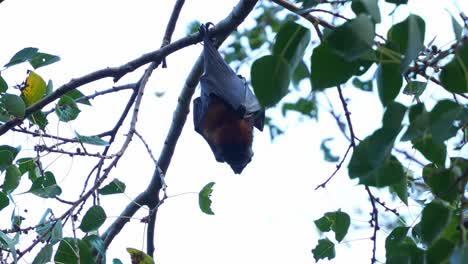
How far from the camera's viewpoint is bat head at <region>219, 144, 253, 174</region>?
5883 mm

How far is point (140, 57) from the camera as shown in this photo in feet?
12.3

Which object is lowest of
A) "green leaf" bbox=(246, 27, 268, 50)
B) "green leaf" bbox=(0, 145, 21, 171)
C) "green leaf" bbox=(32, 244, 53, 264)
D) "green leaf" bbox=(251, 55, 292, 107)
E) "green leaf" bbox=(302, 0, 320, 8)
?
"green leaf" bbox=(251, 55, 292, 107)

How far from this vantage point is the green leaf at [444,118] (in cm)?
157

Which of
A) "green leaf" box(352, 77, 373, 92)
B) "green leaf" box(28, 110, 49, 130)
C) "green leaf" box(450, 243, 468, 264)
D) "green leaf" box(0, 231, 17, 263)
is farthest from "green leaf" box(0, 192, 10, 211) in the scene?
"green leaf" box(352, 77, 373, 92)

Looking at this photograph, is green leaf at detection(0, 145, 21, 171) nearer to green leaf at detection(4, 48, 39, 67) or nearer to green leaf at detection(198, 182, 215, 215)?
green leaf at detection(4, 48, 39, 67)

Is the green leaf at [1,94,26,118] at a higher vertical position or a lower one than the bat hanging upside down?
lower

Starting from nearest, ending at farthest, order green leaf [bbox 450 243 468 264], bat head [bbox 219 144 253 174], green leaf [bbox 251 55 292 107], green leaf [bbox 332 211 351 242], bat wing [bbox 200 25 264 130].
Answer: green leaf [bbox 450 243 468 264], green leaf [bbox 251 55 292 107], green leaf [bbox 332 211 351 242], bat wing [bbox 200 25 264 130], bat head [bbox 219 144 253 174]

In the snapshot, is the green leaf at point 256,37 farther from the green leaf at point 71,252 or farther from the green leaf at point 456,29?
the green leaf at point 456,29

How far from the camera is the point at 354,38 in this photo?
1.58 meters

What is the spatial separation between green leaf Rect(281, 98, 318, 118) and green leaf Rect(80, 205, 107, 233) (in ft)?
9.13

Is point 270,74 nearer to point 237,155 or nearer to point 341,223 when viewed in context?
point 341,223

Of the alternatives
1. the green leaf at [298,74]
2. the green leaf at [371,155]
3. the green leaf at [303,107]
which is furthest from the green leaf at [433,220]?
the green leaf at [303,107]

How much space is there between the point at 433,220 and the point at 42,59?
2098mm

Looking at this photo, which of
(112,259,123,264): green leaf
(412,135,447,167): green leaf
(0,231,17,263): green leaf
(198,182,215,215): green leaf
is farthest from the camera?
(198,182,215,215): green leaf
